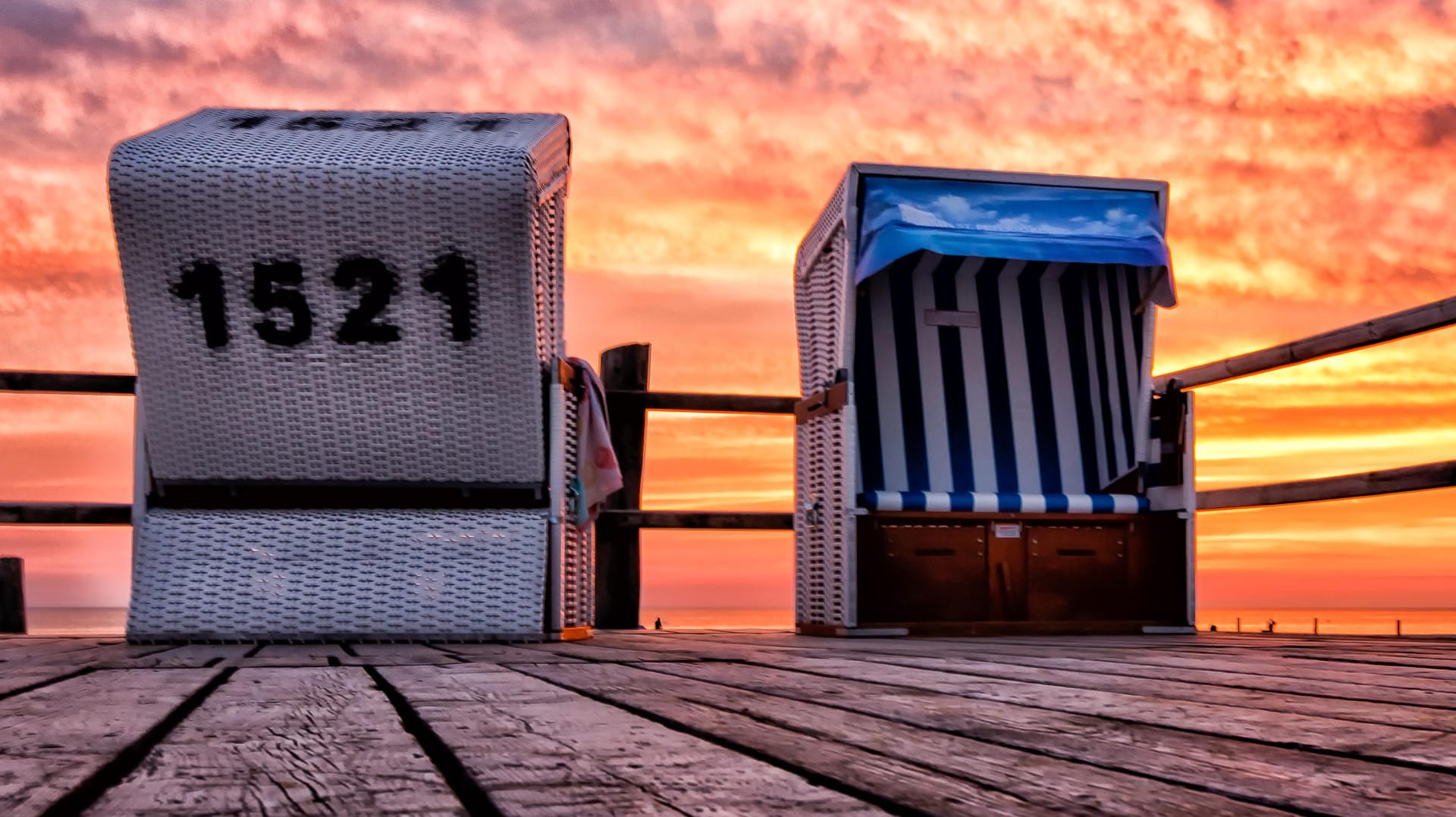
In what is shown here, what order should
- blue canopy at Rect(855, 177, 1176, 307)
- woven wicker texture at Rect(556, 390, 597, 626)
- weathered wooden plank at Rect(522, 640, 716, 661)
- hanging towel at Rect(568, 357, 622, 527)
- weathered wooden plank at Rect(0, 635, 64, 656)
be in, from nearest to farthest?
weathered wooden plank at Rect(522, 640, 716, 661)
weathered wooden plank at Rect(0, 635, 64, 656)
woven wicker texture at Rect(556, 390, 597, 626)
hanging towel at Rect(568, 357, 622, 527)
blue canopy at Rect(855, 177, 1176, 307)

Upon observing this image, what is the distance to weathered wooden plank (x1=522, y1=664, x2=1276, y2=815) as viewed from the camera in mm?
955

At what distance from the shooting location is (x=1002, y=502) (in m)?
4.61

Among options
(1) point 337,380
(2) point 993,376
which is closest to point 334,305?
(1) point 337,380

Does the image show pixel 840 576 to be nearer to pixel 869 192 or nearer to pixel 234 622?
pixel 869 192

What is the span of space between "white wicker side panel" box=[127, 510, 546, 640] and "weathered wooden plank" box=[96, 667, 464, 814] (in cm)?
207

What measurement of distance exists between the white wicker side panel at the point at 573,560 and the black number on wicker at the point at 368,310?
621mm

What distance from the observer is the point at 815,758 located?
1.15m

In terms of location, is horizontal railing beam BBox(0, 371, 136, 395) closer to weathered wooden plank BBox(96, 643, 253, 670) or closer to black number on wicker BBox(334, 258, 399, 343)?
black number on wicker BBox(334, 258, 399, 343)

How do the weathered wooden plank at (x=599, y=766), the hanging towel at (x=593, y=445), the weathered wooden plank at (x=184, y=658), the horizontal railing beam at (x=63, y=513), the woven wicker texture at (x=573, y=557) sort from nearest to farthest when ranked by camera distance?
the weathered wooden plank at (x=599, y=766)
the weathered wooden plank at (x=184, y=658)
the woven wicker texture at (x=573, y=557)
the hanging towel at (x=593, y=445)
the horizontal railing beam at (x=63, y=513)

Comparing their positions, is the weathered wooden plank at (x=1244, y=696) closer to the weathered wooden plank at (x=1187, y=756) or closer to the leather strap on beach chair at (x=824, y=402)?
the weathered wooden plank at (x=1187, y=756)

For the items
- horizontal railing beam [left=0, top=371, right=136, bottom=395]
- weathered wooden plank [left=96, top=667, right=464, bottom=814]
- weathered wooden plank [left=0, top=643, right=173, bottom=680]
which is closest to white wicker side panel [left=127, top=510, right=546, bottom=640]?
weathered wooden plank [left=0, top=643, right=173, bottom=680]

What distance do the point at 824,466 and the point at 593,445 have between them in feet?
2.99

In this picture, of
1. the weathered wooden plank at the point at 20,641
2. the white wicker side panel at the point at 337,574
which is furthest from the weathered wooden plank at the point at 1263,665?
the weathered wooden plank at the point at 20,641

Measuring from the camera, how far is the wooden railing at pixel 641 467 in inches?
164
